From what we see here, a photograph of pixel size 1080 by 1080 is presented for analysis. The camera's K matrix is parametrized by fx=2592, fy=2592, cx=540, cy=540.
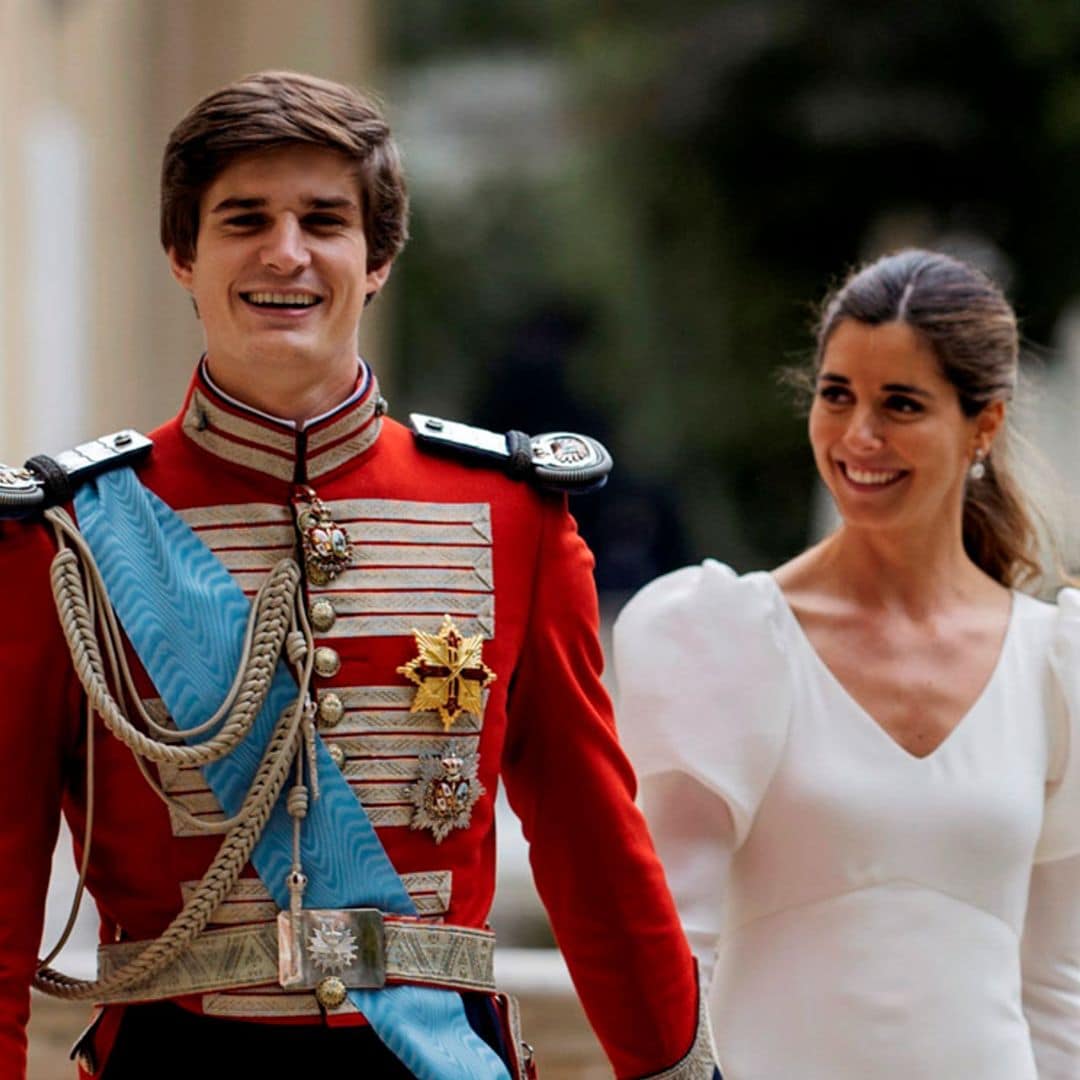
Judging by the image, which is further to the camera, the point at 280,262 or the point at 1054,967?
the point at 1054,967

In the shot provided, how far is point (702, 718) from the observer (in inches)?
143

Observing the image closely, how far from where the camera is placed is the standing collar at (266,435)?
287 centimetres

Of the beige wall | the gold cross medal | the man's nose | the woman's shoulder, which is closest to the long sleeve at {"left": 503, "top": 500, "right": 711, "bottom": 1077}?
the gold cross medal

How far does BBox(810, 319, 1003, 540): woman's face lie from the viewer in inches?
146

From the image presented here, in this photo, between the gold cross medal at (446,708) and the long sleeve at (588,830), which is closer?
the gold cross medal at (446,708)

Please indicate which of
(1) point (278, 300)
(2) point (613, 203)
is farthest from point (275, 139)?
(2) point (613, 203)

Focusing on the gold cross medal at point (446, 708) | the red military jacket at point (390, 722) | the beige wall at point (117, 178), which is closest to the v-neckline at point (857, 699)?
the red military jacket at point (390, 722)

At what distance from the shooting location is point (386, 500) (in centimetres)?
293

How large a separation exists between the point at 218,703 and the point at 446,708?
0.25 metres

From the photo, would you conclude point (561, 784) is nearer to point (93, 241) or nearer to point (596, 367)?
point (93, 241)

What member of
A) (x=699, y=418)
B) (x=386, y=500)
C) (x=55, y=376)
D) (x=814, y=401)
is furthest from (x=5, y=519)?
(x=699, y=418)

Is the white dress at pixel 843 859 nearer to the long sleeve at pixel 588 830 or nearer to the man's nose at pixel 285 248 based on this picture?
the long sleeve at pixel 588 830

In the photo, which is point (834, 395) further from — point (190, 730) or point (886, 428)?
point (190, 730)

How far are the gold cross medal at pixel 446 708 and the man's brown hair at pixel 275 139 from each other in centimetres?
44
